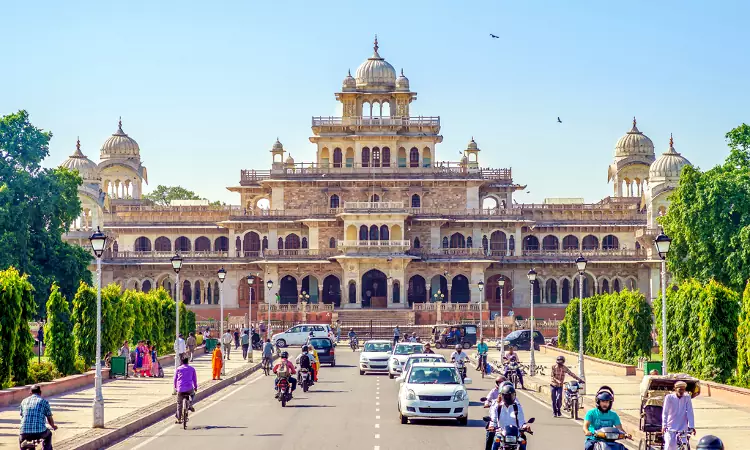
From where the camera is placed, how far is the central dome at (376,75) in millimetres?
92500

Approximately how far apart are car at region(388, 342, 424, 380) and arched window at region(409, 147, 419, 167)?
48716mm

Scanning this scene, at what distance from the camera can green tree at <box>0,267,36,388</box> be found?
106 feet

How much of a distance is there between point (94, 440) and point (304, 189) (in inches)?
2686

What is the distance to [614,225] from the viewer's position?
94438 mm

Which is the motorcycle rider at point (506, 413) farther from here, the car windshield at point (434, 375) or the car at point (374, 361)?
the car at point (374, 361)

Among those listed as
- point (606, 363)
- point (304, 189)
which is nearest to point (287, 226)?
point (304, 189)

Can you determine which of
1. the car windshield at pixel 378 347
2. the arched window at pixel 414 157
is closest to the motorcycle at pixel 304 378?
the car windshield at pixel 378 347

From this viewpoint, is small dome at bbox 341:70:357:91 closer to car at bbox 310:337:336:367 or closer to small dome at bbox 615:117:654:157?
small dome at bbox 615:117:654:157

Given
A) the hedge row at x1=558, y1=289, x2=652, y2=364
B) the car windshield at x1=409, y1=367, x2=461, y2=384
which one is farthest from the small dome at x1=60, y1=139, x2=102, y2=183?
the car windshield at x1=409, y1=367, x2=461, y2=384

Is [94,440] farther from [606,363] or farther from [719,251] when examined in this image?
[719,251]

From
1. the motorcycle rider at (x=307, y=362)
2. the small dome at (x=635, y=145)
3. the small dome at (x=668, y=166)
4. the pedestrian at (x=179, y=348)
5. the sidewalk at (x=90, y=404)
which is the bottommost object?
the sidewalk at (x=90, y=404)

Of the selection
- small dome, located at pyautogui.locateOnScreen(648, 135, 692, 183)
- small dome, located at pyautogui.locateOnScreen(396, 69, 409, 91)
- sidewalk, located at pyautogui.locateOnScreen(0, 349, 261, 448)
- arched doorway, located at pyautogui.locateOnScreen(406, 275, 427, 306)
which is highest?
small dome, located at pyautogui.locateOnScreen(396, 69, 409, 91)

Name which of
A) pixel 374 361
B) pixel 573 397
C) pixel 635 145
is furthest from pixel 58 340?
pixel 635 145

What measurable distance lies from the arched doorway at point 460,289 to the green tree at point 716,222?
27.5 meters
